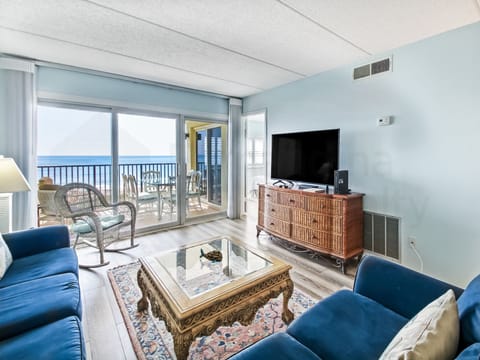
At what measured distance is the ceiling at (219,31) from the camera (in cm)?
190

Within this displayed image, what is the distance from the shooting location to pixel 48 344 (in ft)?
3.48

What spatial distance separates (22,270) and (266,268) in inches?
68.1

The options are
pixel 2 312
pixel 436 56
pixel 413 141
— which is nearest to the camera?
pixel 2 312

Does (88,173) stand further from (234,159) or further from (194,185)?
(234,159)

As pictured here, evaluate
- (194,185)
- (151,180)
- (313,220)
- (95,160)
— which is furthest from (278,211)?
(95,160)

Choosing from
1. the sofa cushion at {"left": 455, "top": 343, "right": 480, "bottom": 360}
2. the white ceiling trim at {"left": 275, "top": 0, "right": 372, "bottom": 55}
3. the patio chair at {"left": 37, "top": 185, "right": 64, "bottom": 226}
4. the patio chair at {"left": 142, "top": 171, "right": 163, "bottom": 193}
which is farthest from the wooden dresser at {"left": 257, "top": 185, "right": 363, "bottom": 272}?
the patio chair at {"left": 37, "top": 185, "right": 64, "bottom": 226}

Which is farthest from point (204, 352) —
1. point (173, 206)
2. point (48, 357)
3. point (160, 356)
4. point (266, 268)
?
point (173, 206)

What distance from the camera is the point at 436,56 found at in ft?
7.65

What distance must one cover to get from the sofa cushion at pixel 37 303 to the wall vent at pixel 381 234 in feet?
9.52

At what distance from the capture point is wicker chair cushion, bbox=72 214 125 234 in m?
2.84

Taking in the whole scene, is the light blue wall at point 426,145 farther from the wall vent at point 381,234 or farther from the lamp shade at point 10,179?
the lamp shade at point 10,179

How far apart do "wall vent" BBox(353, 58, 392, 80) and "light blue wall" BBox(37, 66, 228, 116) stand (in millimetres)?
2509

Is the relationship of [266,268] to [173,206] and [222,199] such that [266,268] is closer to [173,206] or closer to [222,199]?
[173,206]

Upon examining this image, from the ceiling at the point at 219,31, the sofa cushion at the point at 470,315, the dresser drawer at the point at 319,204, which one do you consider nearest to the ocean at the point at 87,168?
the ceiling at the point at 219,31
